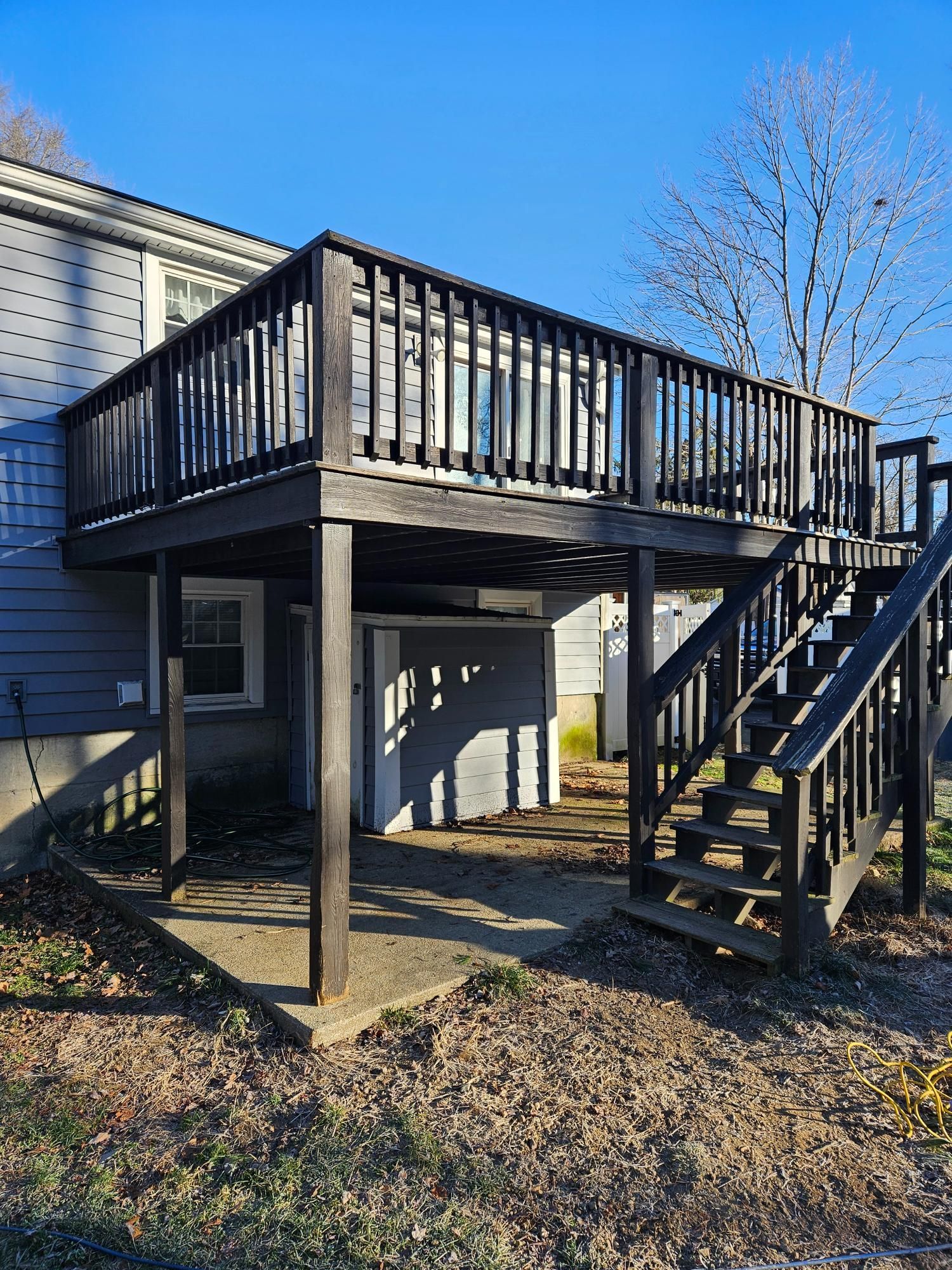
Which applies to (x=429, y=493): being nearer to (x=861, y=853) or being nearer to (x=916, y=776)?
(x=861, y=853)

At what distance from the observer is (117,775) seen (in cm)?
626

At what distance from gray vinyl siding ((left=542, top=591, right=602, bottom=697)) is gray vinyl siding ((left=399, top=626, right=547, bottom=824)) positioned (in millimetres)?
2247

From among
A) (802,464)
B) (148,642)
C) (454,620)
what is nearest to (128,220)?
(148,642)

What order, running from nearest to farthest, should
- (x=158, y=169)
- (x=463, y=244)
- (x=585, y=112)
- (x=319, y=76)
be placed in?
(x=319, y=76), (x=585, y=112), (x=158, y=169), (x=463, y=244)

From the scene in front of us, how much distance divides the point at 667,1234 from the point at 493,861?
3402 mm

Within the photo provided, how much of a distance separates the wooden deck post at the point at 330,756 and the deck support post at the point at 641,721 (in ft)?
6.14

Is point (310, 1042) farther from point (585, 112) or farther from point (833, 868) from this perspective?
point (585, 112)

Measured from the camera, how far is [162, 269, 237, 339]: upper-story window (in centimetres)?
665

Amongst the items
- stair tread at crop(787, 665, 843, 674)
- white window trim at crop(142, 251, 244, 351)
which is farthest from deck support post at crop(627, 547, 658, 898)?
white window trim at crop(142, 251, 244, 351)

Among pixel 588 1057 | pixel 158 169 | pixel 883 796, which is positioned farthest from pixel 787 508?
pixel 158 169

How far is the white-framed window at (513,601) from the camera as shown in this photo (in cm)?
880

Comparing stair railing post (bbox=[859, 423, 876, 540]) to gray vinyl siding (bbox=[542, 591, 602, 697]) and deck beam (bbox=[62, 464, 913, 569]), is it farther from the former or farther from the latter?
gray vinyl siding (bbox=[542, 591, 602, 697])

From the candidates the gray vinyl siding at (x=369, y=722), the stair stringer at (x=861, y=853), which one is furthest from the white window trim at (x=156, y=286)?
the stair stringer at (x=861, y=853)

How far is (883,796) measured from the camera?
4.59m
